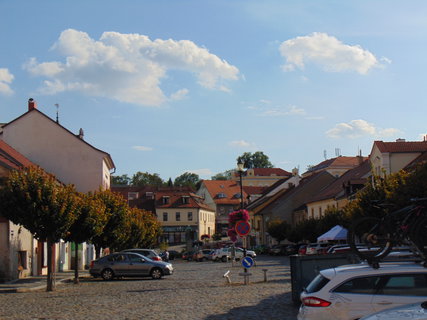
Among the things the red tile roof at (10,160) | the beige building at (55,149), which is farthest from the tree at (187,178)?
the red tile roof at (10,160)

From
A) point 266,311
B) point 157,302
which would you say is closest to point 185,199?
point 157,302

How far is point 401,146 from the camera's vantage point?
50500mm

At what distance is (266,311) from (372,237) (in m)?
6.48

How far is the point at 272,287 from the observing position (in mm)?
25141

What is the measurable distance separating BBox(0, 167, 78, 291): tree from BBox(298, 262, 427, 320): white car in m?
17.0

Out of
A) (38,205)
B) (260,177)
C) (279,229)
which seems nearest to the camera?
(38,205)

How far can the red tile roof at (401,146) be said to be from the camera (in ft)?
163

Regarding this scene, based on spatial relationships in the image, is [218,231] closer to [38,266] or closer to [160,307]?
[38,266]

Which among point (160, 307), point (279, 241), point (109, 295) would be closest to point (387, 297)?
point (160, 307)

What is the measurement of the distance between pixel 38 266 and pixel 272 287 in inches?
722

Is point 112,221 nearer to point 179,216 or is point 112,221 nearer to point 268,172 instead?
point 179,216

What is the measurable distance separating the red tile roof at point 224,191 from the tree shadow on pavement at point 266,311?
109 m

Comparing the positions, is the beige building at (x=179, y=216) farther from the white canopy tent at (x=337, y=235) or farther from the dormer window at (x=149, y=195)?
the white canopy tent at (x=337, y=235)

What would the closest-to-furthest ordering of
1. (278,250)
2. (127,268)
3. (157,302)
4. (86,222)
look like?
(157,302), (86,222), (127,268), (278,250)
